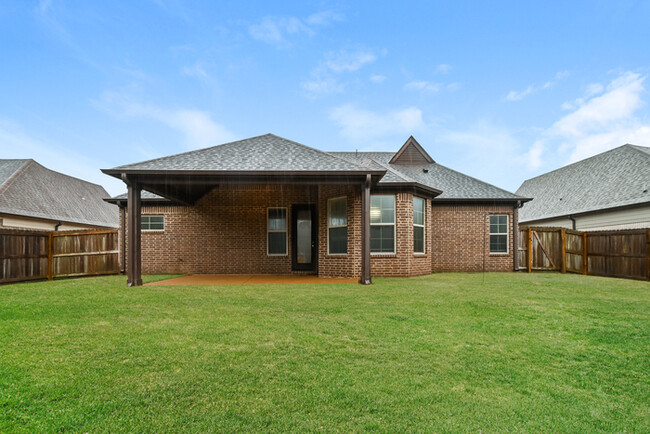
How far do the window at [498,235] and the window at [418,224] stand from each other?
353 cm

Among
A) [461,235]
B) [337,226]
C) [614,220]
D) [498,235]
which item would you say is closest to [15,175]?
[337,226]

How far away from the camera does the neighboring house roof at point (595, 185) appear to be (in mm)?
14828

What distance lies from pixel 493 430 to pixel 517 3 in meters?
15.3

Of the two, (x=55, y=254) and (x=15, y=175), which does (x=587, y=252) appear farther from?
(x=15, y=175)

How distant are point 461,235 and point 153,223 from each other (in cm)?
1162

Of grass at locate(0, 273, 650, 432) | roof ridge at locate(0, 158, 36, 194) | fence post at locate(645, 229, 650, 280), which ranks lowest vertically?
grass at locate(0, 273, 650, 432)

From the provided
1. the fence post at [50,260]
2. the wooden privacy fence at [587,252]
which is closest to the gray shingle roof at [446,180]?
the wooden privacy fence at [587,252]

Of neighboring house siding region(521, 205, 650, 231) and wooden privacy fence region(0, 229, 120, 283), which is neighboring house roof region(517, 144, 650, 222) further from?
wooden privacy fence region(0, 229, 120, 283)

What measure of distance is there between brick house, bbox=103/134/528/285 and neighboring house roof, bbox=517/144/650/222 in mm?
5761

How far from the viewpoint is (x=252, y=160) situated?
30.9 feet

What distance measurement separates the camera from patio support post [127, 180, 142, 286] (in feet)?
28.5

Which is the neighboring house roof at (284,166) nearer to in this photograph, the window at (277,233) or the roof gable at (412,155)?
the roof gable at (412,155)

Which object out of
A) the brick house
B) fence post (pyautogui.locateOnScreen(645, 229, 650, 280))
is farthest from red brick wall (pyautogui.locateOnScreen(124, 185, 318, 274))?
fence post (pyautogui.locateOnScreen(645, 229, 650, 280))

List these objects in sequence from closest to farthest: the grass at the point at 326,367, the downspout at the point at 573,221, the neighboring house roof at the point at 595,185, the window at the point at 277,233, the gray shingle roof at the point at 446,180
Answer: the grass at the point at 326,367, the window at the point at 277,233, the gray shingle roof at the point at 446,180, the neighboring house roof at the point at 595,185, the downspout at the point at 573,221
